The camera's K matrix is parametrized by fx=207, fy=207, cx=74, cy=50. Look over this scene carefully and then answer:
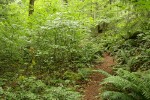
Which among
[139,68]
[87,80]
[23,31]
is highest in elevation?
[23,31]

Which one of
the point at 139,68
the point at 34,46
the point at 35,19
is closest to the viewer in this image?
the point at 139,68

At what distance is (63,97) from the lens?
6094 millimetres

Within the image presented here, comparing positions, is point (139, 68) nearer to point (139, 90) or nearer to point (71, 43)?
point (139, 90)

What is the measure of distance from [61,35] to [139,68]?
3.92 m

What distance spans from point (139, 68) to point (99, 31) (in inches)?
610

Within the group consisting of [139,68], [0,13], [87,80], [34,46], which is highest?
[0,13]

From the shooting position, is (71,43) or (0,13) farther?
(71,43)

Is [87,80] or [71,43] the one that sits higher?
[71,43]

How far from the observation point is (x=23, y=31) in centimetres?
955

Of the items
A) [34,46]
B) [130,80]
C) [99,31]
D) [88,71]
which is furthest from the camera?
[99,31]

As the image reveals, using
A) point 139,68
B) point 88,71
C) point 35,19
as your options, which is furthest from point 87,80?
point 35,19

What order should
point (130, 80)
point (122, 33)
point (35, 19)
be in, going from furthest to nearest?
point (122, 33) → point (35, 19) → point (130, 80)

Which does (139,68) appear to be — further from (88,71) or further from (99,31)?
(99,31)

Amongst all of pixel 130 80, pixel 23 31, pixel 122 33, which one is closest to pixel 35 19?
pixel 23 31
